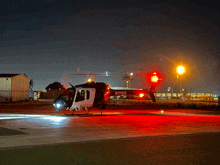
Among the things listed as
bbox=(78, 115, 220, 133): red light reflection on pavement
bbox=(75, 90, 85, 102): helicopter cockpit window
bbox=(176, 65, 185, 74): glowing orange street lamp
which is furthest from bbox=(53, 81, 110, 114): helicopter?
bbox=(176, 65, 185, 74): glowing orange street lamp

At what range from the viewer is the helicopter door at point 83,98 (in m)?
24.8

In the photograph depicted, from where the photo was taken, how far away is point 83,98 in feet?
81.9

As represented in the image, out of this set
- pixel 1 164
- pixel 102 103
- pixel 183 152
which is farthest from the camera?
pixel 102 103

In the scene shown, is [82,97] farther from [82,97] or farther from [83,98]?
[83,98]

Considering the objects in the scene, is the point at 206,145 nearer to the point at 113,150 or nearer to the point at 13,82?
the point at 113,150

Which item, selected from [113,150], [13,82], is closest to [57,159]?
[113,150]

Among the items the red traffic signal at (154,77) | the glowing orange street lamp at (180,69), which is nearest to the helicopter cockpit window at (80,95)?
the red traffic signal at (154,77)

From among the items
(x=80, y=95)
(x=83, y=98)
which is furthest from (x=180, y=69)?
(x=80, y=95)

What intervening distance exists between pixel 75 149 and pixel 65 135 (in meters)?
3.13

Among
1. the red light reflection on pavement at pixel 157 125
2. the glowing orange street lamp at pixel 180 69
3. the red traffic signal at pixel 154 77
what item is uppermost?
the glowing orange street lamp at pixel 180 69

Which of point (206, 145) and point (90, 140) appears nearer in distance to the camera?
point (206, 145)

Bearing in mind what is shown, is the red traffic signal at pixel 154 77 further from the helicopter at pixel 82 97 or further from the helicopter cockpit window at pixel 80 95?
the helicopter cockpit window at pixel 80 95

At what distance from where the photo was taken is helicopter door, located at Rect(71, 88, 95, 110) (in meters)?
24.8

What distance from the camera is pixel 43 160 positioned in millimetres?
8367
